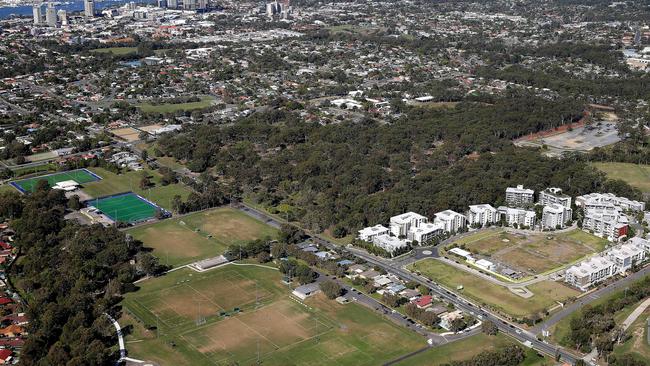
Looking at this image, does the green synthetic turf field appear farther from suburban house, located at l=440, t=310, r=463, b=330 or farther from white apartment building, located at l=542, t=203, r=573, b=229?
white apartment building, located at l=542, t=203, r=573, b=229

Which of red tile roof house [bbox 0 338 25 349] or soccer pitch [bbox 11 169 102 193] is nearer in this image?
red tile roof house [bbox 0 338 25 349]

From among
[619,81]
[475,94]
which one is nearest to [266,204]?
[475,94]

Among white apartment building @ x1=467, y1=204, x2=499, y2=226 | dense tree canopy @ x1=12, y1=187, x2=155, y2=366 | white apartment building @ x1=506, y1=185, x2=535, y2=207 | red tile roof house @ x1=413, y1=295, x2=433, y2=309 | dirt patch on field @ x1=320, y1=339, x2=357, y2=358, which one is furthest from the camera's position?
white apartment building @ x1=506, y1=185, x2=535, y2=207

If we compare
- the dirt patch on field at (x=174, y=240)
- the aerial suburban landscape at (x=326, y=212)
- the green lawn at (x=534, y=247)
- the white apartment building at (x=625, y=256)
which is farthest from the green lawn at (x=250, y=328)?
the white apartment building at (x=625, y=256)

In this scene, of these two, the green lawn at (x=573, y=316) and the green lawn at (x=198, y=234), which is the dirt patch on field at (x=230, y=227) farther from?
the green lawn at (x=573, y=316)

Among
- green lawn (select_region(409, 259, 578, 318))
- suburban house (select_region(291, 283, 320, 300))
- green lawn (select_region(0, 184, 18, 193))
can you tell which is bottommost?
green lawn (select_region(0, 184, 18, 193))

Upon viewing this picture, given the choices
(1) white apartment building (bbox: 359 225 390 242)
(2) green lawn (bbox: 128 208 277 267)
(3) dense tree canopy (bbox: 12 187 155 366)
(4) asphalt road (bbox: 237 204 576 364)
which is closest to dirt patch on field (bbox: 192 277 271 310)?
(2) green lawn (bbox: 128 208 277 267)

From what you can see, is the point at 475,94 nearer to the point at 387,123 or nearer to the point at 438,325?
the point at 387,123
